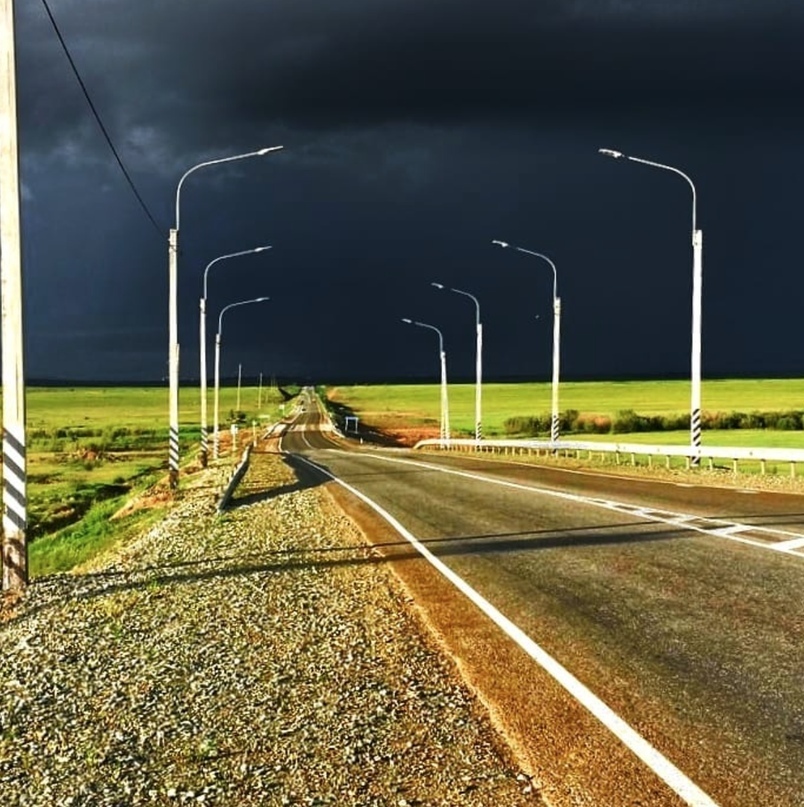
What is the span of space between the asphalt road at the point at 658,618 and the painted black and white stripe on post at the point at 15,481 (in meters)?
4.76

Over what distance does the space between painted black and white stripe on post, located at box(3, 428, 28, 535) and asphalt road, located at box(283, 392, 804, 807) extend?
4.76 m

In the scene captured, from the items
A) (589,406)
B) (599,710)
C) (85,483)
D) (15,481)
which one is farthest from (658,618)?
(589,406)

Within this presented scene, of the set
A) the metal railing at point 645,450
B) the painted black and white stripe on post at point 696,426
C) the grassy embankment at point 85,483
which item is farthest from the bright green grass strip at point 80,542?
the painted black and white stripe on post at point 696,426

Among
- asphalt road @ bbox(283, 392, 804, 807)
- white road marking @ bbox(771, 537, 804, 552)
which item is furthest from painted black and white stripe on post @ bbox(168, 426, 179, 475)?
white road marking @ bbox(771, 537, 804, 552)

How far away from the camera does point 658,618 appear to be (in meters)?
8.40

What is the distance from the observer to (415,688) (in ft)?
21.1

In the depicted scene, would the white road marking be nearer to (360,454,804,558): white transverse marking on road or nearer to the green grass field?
(360,454,804,558): white transverse marking on road

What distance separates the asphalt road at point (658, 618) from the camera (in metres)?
5.06

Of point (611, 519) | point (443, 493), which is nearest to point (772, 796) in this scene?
point (611, 519)

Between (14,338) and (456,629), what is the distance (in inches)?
241

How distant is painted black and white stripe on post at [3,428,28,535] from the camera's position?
1123cm

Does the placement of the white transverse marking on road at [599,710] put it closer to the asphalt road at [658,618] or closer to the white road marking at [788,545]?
the asphalt road at [658,618]

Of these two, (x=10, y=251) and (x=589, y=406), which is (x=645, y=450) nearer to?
(x=10, y=251)

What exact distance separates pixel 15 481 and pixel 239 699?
6.12 metres
